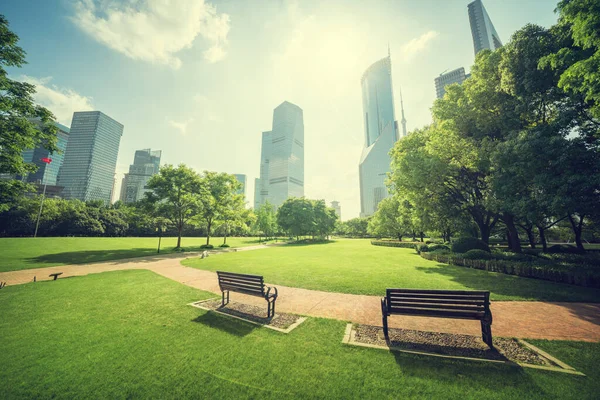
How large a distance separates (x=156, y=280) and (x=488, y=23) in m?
239

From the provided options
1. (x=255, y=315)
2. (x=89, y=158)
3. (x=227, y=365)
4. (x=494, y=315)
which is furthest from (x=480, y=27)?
(x=89, y=158)

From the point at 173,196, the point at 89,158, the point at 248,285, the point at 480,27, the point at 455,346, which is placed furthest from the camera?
the point at 89,158

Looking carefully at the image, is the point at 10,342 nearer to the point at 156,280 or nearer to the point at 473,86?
the point at 156,280

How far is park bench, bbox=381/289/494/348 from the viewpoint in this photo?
4703 mm

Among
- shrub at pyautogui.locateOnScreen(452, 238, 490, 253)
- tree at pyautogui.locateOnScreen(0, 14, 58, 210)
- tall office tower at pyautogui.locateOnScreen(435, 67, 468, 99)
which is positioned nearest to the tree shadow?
shrub at pyautogui.locateOnScreen(452, 238, 490, 253)

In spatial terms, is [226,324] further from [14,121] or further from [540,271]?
[14,121]

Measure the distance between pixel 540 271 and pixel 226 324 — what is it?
15.5 m

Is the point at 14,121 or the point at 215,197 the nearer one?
the point at 14,121

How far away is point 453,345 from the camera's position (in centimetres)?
466

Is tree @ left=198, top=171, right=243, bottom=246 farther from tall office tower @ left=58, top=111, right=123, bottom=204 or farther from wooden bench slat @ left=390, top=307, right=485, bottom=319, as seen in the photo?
tall office tower @ left=58, top=111, right=123, bottom=204

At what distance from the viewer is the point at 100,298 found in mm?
8078

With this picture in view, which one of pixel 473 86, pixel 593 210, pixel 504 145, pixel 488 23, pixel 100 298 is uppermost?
pixel 488 23

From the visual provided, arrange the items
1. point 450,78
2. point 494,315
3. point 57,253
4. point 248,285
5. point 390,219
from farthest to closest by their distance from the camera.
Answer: point 450,78
point 390,219
point 57,253
point 248,285
point 494,315

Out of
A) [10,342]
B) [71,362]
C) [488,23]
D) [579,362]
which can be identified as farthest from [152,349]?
[488,23]
